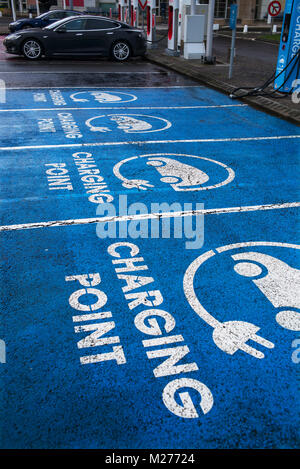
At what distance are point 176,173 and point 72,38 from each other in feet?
40.2

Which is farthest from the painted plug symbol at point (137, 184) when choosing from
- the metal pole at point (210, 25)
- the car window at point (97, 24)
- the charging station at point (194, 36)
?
the car window at point (97, 24)

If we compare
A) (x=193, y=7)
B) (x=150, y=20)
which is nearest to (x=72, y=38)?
(x=193, y=7)

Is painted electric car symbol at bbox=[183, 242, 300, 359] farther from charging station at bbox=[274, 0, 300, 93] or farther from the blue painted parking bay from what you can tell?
charging station at bbox=[274, 0, 300, 93]

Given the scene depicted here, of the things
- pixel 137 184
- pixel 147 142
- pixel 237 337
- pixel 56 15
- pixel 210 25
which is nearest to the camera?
pixel 237 337

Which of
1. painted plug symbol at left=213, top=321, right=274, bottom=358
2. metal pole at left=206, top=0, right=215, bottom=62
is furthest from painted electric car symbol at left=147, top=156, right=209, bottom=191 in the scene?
metal pole at left=206, top=0, right=215, bottom=62

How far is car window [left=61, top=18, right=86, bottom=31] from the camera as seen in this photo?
642 inches

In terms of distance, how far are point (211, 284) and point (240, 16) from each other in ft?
152

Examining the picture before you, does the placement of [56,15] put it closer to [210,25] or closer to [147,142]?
[210,25]

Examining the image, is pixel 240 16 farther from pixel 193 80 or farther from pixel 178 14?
pixel 193 80

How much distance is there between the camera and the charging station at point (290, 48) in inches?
401

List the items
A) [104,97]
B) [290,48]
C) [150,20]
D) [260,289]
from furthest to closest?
[150,20] < [104,97] < [290,48] < [260,289]

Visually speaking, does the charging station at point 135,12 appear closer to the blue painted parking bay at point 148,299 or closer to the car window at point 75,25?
the car window at point 75,25

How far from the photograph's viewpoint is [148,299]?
3734 mm

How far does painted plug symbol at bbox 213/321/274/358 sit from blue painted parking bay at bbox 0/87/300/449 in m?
0.01
